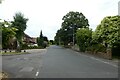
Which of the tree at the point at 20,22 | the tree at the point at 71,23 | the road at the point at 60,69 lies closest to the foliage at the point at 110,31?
the road at the point at 60,69

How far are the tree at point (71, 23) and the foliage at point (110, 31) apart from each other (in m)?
61.6

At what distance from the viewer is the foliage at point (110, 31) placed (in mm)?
44438

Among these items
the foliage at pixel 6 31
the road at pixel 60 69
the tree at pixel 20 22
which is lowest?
the road at pixel 60 69

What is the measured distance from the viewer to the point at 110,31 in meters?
46.3

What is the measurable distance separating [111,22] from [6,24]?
111 ft

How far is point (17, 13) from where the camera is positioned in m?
85.4

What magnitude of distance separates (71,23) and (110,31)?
70296mm

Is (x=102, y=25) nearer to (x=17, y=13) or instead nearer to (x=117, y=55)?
(x=117, y=55)

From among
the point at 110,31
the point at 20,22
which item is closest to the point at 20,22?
the point at 20,22

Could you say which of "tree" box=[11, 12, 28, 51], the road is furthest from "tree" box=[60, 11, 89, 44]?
the road

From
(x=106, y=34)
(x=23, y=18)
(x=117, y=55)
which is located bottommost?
(x=117, y=55)

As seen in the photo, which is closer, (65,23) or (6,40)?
(6,40)

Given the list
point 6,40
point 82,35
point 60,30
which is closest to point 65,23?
point 60,30

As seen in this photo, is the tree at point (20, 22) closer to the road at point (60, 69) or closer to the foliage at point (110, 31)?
the foliage at point (110, 31)
